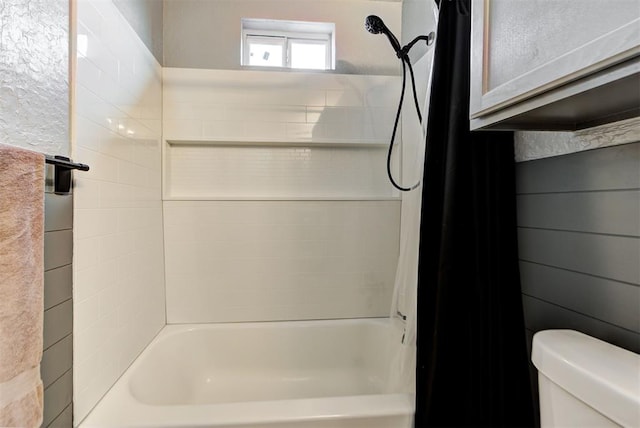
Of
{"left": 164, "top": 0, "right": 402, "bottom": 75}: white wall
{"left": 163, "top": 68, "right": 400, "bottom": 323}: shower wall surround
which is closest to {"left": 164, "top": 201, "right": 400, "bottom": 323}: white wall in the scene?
{"left": 163, "top": 68, "right": 400, "bottom": 323}: shower wall surround

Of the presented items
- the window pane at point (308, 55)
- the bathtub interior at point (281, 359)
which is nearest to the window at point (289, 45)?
the window pane at point (308, 55)

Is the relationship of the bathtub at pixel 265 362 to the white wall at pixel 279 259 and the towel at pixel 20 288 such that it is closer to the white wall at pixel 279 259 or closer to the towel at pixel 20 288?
the white wall at pixel 279 259

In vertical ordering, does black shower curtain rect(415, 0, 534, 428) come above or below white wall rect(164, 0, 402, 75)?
below

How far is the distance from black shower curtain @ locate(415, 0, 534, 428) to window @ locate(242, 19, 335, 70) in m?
1.18

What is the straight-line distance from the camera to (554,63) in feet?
1.94

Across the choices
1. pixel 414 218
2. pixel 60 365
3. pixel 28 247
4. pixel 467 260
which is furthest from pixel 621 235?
pixel 60 365

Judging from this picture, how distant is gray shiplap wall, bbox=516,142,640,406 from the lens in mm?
771

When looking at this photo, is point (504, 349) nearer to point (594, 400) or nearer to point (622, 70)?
point (594, 400)

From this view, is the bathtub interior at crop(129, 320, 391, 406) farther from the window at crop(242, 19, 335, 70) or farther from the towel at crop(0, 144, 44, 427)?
the window at crop(242, 19, 335, 70)

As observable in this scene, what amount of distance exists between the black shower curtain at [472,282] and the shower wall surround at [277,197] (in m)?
0.97

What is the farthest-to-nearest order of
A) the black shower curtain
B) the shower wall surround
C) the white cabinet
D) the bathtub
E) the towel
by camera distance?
1. the shower wall surround
2. the bathtub
3. the black shower curtain
4. the towel
5. the white cabinet

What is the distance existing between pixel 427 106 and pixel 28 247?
116 centimetres

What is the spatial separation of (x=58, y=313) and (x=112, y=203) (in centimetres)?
47

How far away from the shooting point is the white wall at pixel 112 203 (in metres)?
1.08
